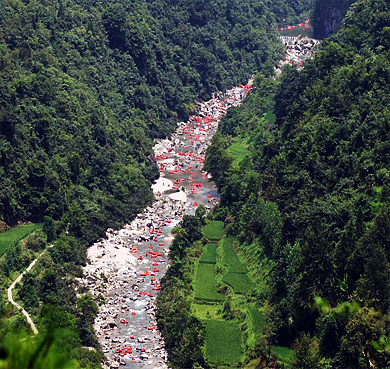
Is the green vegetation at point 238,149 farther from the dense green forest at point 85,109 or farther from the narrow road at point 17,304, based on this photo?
the narrow road at point 17,304

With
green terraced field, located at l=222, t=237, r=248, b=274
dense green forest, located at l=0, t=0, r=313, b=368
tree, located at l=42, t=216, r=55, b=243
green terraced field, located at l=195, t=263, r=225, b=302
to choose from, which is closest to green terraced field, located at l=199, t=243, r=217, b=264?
green terraced field, located at l=195, t=263, r=225, b=302

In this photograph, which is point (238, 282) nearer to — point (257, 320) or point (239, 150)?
point (257, 320)

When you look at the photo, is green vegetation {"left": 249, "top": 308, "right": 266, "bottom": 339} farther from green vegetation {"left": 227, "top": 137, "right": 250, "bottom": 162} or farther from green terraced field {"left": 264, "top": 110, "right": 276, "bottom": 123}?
green terraced field {"left": 264, "top": 110, "right": 276, "bottom": 123}

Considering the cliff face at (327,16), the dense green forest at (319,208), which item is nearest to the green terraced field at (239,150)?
the dense green forest at (319,208)

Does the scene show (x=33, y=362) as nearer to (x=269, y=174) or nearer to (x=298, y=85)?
(x=269, y=174)

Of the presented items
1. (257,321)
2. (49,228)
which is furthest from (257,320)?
(49,228)
